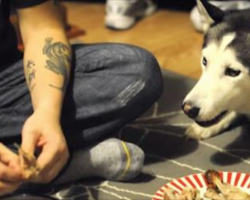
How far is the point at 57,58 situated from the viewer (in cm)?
136

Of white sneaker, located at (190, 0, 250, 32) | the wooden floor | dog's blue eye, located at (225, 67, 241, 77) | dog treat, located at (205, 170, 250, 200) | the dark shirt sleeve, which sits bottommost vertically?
the wooden floor

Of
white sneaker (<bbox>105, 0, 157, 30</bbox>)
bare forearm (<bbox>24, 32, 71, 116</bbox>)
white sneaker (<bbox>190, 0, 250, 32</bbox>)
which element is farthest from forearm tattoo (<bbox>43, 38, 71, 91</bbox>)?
white sneaker (<bbox>105, 0, 157, 30</bbox>)

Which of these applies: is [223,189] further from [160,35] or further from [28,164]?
[160,35]

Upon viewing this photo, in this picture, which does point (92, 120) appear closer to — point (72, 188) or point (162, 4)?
point (72, 188)

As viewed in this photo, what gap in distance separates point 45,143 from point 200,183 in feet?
1.28

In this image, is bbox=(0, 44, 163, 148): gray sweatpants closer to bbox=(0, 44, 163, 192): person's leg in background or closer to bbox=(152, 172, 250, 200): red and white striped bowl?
Answer: bbox=(0, 44, 163, 192): person's leg in background

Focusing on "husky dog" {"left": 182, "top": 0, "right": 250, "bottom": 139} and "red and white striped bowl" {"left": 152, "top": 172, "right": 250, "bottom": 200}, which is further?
"husky dog" {"left": 182, "top": 0, "right": 250, "bottom": 139}

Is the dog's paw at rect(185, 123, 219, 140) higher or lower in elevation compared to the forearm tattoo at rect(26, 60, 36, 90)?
lower

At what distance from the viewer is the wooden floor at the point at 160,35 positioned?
229 centimetres

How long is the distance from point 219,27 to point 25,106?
0.56 metres

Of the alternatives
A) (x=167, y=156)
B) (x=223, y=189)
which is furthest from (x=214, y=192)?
(x=167, y=156)

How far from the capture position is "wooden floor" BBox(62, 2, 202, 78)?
7.53 ft

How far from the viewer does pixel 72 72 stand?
1455mm

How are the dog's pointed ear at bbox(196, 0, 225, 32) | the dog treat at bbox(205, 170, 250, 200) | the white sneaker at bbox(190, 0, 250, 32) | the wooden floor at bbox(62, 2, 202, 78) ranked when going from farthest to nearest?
the white sneaker at bbox(190, 0, 250, 32) → the wooden floor at bbox(62, 2, 202, 78) → the dog's pointed ear at bbox(196, 0, 225, 32) → the dog treat at bbox(205, 170, 250, 200)
